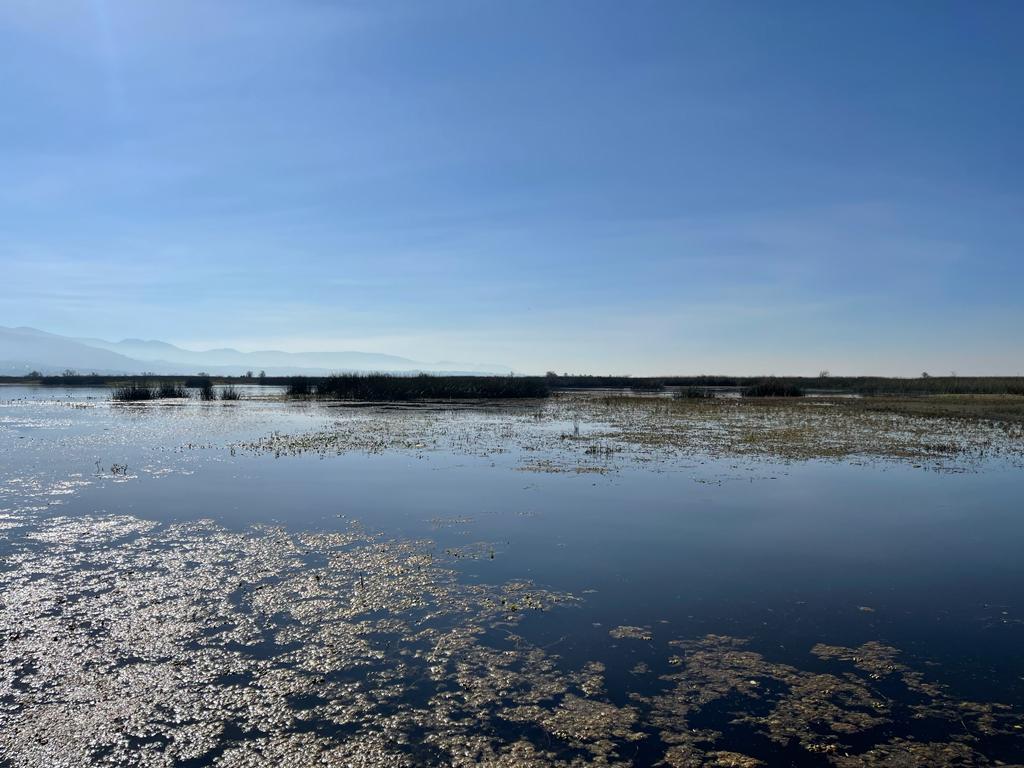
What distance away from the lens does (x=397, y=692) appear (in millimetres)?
6203

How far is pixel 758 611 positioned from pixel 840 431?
23342 millimetres

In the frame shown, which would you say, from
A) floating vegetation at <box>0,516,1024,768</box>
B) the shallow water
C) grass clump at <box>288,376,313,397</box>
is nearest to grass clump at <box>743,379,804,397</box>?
grass clump at <box>288,376,313,397</box>

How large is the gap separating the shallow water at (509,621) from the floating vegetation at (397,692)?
3 centimetres

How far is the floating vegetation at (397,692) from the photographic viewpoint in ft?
17.5

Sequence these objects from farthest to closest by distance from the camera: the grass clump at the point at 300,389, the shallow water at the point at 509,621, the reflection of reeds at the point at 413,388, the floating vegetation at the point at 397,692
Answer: the grass clump at the point at 300,389 → the reflection of reeds at the point at 413,388 → the shallow water at the point at 509,621 → the floating vegetation at the point at 397,692

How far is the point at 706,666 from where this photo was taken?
22.3 ft

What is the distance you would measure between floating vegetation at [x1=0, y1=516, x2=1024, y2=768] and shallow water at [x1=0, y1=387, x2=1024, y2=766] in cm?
3

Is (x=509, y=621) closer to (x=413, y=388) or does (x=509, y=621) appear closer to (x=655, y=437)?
(x=655, y=437)

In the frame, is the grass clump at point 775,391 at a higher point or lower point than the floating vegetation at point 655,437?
higher

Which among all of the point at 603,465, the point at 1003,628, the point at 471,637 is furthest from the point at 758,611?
the point at 603,465

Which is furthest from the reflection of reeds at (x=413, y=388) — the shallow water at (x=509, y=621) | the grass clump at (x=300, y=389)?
the shallow water at (x=509, y=621)

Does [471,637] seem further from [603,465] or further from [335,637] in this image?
[603,465]

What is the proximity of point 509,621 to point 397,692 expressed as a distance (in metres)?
1.97

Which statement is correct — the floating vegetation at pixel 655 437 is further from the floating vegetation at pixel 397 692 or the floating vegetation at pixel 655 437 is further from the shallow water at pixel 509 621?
the floating vegetation at pixel 397 692
